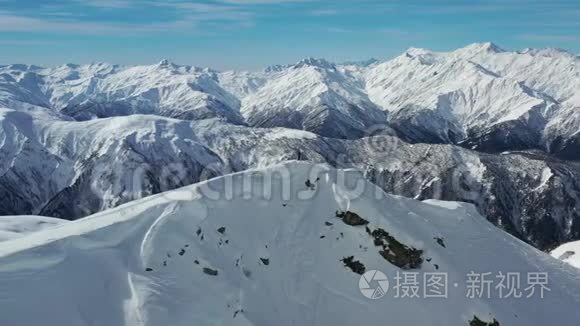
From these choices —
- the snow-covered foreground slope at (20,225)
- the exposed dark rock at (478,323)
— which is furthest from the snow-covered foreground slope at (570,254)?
the snow-covered foreground slope at (20,225)

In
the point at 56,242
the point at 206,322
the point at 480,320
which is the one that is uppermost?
the point at 56,242

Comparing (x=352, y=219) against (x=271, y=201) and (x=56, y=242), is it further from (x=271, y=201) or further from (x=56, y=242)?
(x=56, y=242)

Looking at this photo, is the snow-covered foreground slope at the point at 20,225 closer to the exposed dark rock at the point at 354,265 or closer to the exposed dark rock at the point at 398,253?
the exposed dark rock at the point at 354,265

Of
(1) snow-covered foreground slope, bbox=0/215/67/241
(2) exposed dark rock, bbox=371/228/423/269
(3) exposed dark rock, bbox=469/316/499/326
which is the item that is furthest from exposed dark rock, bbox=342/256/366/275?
(1) snow-covered foreground slope, bbox=0/215/67/241

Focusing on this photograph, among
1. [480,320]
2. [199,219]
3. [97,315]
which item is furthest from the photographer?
[199,219]

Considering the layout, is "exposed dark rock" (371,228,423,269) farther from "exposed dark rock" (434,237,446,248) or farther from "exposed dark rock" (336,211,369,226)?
"exposed dark rock" (434,237,446,248)

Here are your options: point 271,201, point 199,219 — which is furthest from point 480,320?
point 199,219
